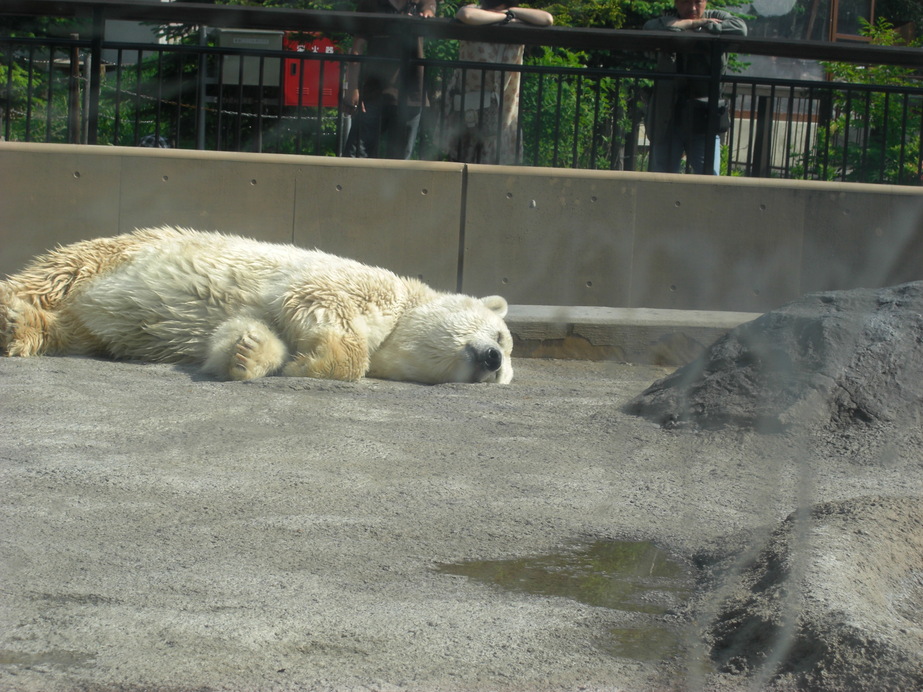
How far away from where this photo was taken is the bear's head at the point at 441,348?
5.68 m

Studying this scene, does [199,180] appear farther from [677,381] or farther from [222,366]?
[677,381]

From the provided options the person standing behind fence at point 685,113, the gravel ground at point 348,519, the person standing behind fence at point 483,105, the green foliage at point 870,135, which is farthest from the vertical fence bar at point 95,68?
the green foliage at point 870,135

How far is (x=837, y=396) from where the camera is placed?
4.76 metres

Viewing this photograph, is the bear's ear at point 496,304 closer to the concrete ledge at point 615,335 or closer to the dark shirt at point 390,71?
the concrete ledge at point 615,335

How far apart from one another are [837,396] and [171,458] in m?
3.00

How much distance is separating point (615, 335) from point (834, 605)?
457 centimetres

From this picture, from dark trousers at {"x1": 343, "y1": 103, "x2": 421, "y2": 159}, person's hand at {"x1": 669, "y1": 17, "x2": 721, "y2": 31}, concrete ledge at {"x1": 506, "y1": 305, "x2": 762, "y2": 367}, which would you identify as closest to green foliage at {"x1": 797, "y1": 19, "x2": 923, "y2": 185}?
person's hand at {"x1": 669, "y1": 17, "x2": 721, "y2": 31}

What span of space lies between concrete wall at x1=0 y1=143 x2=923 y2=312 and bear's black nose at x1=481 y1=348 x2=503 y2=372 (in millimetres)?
1641

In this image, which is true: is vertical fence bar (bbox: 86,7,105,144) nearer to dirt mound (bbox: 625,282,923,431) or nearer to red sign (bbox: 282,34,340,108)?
dirt mound (bbox: 625,282,923,431)

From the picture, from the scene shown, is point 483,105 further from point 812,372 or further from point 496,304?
point 812,372

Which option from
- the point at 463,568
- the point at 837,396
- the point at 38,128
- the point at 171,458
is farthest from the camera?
the point at 38,128

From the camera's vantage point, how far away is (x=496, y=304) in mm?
6141

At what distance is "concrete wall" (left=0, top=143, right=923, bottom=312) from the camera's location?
6.96 metres

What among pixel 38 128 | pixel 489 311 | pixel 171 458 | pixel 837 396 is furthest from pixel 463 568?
pixel 38 128
